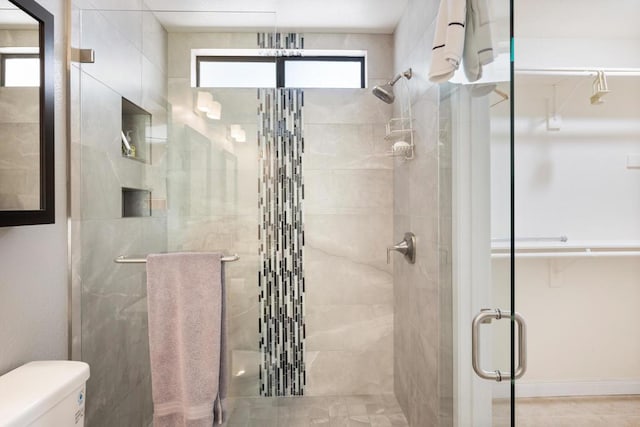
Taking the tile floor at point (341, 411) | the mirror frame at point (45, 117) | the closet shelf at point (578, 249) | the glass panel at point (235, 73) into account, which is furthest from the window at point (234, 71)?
the closet shelf at point (578, 249)

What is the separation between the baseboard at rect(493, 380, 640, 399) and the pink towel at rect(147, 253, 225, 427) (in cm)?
198

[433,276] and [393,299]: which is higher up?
[433,276]

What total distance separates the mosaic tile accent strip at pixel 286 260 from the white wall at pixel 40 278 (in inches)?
32.1

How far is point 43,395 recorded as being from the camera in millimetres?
970

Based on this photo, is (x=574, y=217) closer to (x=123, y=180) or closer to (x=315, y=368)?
(x=315, y=368)

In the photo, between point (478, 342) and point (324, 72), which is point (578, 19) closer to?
point (324, 72)

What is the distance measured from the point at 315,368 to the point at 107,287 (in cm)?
155

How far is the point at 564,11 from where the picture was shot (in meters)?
2.24

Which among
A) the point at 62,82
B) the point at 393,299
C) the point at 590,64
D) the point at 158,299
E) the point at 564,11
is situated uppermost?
the point at 564,11

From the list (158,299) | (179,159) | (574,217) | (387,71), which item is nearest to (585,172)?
(574,217)

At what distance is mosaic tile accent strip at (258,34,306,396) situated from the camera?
1889 millimetres

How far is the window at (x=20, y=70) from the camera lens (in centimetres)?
105

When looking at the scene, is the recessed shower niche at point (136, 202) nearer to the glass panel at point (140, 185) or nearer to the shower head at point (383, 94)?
the glass panel at point (140, 185)

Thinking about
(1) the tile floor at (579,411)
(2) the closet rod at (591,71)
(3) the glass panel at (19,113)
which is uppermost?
(2) the closet rod at (591,71)
